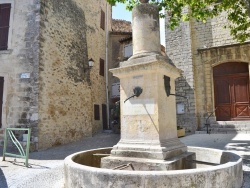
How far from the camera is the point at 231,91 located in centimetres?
1148

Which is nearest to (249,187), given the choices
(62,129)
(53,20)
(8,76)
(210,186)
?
(210,186)

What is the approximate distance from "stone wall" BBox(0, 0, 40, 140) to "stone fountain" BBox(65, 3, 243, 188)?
535 centimetres

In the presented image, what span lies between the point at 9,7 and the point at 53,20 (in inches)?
70.8

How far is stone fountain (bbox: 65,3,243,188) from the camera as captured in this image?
10.1 feet

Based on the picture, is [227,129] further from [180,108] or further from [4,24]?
[4,24]

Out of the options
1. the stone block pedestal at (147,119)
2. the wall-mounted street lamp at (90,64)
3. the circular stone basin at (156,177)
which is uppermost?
the wall-mounted street lamp at (90,64)

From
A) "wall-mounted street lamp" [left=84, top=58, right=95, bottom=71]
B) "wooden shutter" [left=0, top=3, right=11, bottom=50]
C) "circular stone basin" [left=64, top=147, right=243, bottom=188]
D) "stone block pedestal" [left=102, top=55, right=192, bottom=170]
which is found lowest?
"circular stone basin" [left=64, top=147, right=243, bottom=188]

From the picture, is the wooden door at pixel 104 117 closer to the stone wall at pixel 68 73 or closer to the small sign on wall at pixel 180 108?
the stone wall at pixel 68 73

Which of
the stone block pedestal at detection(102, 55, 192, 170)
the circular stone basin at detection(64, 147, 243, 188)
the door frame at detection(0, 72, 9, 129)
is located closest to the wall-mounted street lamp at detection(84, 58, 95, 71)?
the door frame at detection(0, 72, 9, 129)

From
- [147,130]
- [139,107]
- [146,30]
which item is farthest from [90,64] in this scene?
[147,130]

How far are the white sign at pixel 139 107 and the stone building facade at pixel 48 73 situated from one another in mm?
5823

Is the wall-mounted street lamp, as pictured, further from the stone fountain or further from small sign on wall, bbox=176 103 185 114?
the stone fountain

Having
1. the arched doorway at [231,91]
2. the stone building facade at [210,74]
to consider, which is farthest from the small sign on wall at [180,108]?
the arched doorway at [231,91]

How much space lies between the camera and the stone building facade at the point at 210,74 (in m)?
11.2
